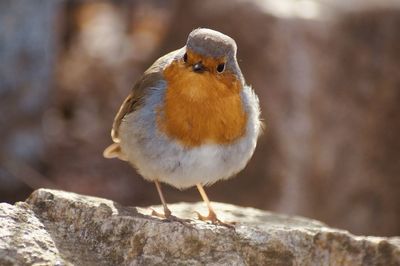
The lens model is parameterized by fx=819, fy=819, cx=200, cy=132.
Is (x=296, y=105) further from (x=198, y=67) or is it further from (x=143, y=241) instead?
(x=143, y=241)

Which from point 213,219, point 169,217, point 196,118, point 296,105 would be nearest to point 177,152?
point 196,118

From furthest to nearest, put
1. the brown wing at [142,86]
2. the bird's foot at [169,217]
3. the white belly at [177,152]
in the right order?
the brown wing at [142,86] < the white belly at [177,152] < the bird's foot at [169,217]

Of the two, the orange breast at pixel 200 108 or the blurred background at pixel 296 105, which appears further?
the blurred background at pixel 296 105

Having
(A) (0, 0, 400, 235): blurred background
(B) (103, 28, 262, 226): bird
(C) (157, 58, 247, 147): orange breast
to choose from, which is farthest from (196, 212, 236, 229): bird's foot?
(A) (0, 0, 400, 235): blurred background

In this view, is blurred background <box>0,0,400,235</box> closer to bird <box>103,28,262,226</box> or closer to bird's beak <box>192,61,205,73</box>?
bird <box>103,28,262,226</box>

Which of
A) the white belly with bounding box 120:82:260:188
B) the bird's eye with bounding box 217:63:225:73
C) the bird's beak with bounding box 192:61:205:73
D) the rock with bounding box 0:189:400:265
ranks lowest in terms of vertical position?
the rock with bounding box 0:189:400:265

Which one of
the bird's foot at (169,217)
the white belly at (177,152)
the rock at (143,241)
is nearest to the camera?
the rock at (143,241)

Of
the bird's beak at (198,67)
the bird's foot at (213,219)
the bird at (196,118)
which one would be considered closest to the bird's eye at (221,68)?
the bird at (196,118)

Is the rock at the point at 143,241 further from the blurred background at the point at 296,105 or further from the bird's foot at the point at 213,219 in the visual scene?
the blurred background at the point at 296,105

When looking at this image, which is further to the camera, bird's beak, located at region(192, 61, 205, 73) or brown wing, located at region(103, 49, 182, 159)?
brown wing, located at region(103, 49, 182, 159)
